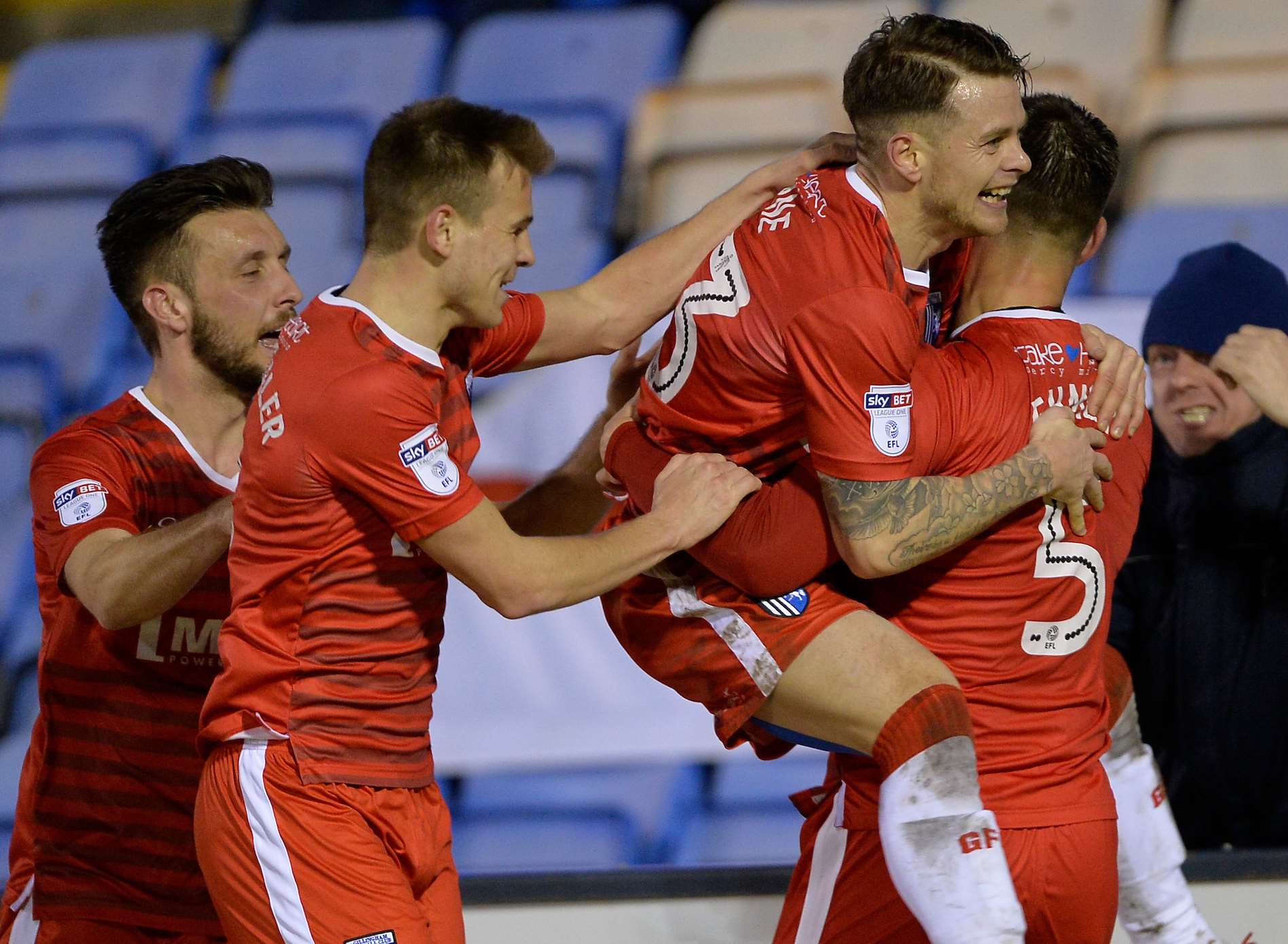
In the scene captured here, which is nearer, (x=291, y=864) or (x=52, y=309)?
(x=291, y=864)

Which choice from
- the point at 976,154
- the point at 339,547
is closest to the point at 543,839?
the point at 339,547

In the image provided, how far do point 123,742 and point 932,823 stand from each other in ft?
4.89

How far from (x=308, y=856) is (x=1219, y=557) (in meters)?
2.26

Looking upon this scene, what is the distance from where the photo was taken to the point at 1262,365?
309 cm

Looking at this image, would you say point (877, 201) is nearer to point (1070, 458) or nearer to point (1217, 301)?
point (1070, 458)

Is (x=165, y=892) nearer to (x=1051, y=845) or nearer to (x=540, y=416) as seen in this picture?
(x=1051, y=845)

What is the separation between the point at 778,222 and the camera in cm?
238

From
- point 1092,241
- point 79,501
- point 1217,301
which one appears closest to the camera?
point 1092,241

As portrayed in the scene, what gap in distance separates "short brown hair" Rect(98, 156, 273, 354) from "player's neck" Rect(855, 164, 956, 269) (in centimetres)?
136

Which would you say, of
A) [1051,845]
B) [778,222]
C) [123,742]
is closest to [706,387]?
[778,222]

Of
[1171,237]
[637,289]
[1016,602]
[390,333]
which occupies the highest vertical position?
[1171,237]

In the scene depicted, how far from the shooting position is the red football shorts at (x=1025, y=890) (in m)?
2.35

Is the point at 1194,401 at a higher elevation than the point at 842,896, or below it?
higher

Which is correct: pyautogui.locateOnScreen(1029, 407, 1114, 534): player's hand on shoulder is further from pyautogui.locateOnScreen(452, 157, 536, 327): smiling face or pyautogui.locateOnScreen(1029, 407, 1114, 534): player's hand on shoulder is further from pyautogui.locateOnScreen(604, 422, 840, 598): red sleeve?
pyautogui.locateOnScreen(452, 157, 536, 327): smiling face
